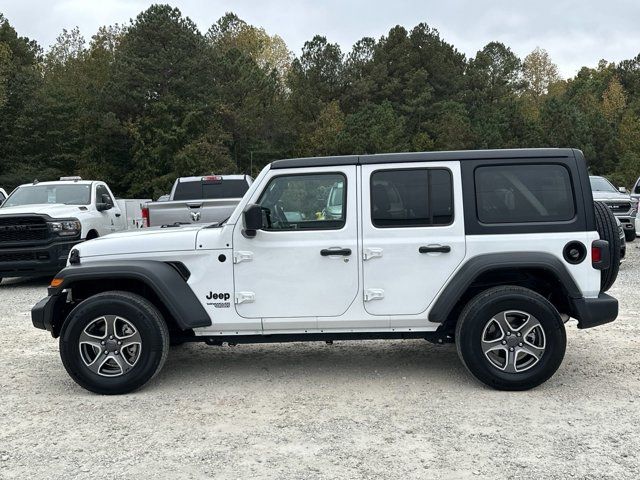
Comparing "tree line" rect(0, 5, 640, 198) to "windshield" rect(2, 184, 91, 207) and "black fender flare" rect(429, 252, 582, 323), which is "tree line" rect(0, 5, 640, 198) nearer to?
"windshield" rect(2, 184, 91, 207)

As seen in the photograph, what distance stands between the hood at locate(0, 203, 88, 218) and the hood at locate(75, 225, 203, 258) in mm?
6267

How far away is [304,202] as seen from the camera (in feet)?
16.6

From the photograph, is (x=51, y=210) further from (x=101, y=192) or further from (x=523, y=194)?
(x=523, y=194)

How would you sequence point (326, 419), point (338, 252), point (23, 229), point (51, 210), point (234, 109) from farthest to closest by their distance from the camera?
1. point (234, 109)
2. point (51, 210)
3. point (23, 229)
4. point (338, 252)
5. point (326, 419)

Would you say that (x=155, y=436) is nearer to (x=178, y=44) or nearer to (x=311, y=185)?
(x=311, y=185)

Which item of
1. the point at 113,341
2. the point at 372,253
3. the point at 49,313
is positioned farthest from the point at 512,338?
the point at 49,313

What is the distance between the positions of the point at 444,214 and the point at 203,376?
2.52 m

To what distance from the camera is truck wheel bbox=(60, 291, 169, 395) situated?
4934 millimetres

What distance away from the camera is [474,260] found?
4.88 meters

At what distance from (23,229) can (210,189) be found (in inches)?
135

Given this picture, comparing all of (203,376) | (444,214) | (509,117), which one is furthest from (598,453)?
(509,117)

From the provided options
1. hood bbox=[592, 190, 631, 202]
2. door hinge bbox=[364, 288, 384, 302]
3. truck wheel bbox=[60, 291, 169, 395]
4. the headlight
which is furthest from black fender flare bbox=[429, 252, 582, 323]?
hood bbox=[592, 190, 631, 202]

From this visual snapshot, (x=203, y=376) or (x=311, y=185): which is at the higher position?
(x=311, y=185)

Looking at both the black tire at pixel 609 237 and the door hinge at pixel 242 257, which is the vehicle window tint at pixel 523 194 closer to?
the black tire at pixel 609 237
